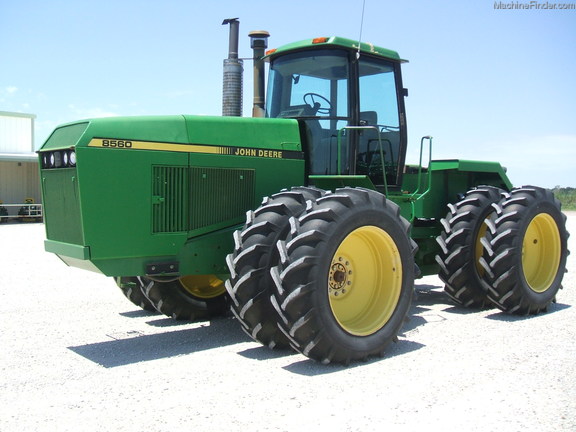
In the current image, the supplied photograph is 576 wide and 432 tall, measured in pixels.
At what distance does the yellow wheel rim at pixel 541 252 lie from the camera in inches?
310

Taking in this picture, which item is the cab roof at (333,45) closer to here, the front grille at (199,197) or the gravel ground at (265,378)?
the front grille at (199,197)

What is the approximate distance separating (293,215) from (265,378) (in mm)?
1403

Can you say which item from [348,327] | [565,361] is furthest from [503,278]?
[348,327]

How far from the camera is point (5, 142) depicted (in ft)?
93.8

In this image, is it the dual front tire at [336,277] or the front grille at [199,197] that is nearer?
the dual front tire at [336,277]

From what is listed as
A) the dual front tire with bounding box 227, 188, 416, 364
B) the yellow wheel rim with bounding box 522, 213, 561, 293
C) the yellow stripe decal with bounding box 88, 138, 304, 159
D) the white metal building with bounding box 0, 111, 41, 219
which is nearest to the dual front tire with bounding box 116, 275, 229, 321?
the yellow stripe decal with bounding box 88, 138, 304, 159

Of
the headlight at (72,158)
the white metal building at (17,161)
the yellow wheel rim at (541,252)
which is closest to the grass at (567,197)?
the white metal building at (17,161)

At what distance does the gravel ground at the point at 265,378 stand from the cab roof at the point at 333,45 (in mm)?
3060

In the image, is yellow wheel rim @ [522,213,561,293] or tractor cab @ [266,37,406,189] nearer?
tractor cab @ [266,37,406,189]

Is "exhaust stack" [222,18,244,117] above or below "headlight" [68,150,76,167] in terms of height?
above

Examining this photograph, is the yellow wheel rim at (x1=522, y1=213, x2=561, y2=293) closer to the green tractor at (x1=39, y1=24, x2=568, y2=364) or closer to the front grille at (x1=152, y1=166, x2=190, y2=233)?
the green tractor at (x1=39, y1=24, x2=568, y2=364)

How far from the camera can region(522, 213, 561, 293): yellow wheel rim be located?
788 cm

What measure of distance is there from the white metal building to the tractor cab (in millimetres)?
22033

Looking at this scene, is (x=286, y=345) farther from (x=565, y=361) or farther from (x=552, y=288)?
(x=552, y=288)
